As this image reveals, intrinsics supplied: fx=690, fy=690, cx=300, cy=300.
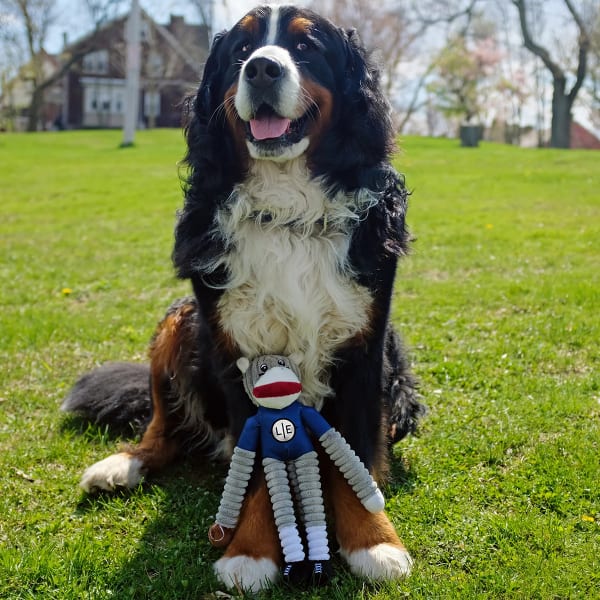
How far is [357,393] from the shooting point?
9.12ft

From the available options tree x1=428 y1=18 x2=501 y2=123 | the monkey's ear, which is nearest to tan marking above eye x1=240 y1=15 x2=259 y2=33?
the monkey's ear

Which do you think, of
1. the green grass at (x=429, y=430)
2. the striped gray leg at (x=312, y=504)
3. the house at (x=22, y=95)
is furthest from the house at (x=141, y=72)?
the striped gray leg at (x=312, y=504)

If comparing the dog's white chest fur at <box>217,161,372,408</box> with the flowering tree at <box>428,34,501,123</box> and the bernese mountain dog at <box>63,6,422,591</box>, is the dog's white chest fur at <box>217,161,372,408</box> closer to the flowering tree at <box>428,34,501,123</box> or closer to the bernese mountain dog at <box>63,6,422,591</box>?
the bernese mountain dog at <box>63,6,422,591</box>

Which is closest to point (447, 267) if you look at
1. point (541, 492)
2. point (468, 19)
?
point (541, 492)

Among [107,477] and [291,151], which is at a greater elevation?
[291,151]

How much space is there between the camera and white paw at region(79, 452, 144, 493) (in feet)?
10.0

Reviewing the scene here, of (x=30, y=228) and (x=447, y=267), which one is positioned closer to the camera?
(x=447, y=267)

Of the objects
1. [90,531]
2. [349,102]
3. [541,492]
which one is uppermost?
[349,102]

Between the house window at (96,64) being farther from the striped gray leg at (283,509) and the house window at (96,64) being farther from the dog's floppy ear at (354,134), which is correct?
the striped gray leg at (283,509)

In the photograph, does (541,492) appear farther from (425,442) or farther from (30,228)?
(30,228)

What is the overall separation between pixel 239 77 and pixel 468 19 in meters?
30.7

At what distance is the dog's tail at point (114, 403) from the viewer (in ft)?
12.1

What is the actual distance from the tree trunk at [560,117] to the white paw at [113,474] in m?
29.6

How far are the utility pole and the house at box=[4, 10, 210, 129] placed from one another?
1277cm
